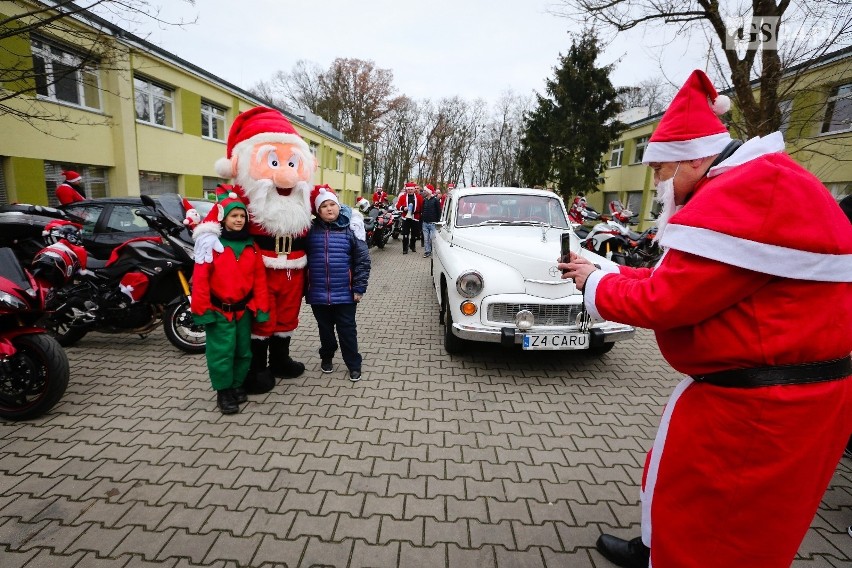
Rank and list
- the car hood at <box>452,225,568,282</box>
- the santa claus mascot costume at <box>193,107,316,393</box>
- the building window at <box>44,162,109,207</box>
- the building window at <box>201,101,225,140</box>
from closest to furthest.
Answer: the santa claus mascot costume at <box>193,107,316,393</box>
the car hood at <box>452,225,568,282</box>
the building window at <box>44,162,109,207</box>
the building window at <box>201,101,225,140</box>

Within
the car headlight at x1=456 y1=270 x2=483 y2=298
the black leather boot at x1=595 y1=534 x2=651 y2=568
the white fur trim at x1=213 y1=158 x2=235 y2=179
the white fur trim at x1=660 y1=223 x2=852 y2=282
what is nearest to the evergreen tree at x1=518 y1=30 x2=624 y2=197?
the car headlight at x1=456 y1=270 x2=483 y2=298

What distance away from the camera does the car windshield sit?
551 cm

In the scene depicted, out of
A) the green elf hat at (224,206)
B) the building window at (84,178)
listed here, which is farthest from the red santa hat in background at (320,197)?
the building window at (84,178)

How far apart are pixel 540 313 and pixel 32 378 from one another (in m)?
4.00

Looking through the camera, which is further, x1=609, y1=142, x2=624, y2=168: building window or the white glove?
x1=609, y1=142, x2=624, y2=168: building window

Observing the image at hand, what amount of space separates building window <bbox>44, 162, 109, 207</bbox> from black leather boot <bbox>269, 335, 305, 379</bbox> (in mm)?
10580

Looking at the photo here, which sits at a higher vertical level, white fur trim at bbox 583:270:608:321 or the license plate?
white fur trim at bbox 583:270:608:321

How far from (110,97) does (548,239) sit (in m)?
13.6

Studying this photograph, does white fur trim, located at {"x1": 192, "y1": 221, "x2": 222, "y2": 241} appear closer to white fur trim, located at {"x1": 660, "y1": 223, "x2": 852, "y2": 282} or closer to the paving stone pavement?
the paving stone pavement

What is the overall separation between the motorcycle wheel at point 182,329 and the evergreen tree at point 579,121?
2502 cm

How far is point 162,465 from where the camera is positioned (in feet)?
8.96

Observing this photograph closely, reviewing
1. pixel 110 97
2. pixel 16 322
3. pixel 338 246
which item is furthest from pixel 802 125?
pixel 110 97

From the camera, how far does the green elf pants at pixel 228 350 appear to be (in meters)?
3.23

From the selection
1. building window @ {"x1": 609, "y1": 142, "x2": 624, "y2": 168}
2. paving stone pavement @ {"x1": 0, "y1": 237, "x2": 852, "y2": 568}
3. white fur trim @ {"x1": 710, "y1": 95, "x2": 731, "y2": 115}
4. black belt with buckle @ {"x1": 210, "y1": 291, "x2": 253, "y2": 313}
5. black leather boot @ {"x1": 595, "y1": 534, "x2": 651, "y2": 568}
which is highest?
building window @ {"x1": 609, "y1": 142, "x2": 624, "y2": 168}
